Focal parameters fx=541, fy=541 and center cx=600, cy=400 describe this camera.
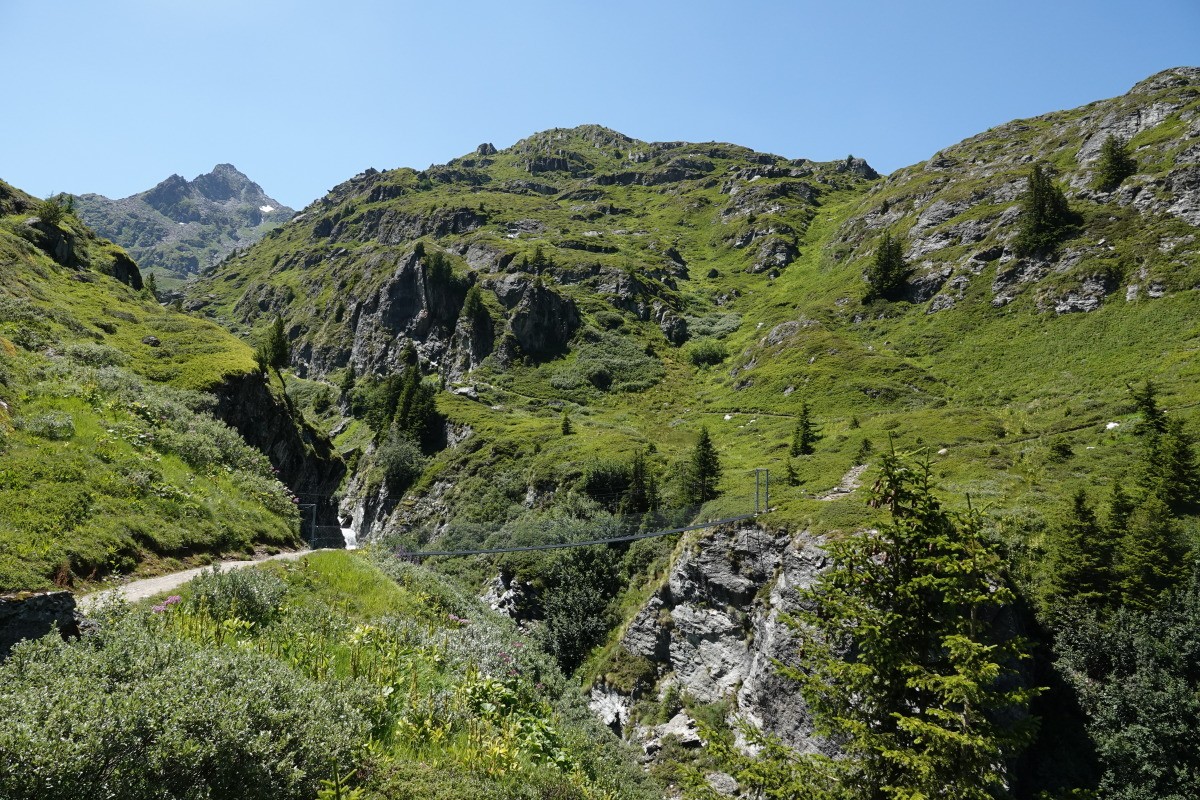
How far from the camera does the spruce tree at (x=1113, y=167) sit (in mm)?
77062

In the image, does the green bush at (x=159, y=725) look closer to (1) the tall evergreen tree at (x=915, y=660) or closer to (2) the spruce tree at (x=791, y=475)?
(1) the tall evergreen tree at (x=915, y=660)

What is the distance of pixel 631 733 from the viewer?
3384 cm

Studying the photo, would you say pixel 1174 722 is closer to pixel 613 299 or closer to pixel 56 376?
pixel 56 376

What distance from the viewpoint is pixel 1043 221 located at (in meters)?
75.1

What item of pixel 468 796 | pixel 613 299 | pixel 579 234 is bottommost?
pixel 468 796

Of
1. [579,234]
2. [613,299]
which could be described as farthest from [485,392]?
[579,234]

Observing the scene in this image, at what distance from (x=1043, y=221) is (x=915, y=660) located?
90168 millimetres

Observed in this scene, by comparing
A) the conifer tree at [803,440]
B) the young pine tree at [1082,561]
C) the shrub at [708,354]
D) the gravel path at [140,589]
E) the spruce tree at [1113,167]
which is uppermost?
the spruce tree at [1113,167]

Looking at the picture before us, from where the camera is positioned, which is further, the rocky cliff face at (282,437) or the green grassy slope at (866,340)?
the green grassy slope at (866,340)

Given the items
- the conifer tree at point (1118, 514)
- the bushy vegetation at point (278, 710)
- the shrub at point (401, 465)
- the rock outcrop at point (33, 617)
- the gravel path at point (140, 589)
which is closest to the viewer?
the bushy vegetation at point (278, 710)

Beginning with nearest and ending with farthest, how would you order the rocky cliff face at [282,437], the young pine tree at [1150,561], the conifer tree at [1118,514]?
the young pine tree at [1150,561] → the conifer tree at [1118,514] → the rocky cliff face at [282,437]

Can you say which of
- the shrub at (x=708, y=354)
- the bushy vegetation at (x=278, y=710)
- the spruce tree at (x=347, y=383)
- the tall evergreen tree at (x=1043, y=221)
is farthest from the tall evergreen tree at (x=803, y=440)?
the spruce tree at (x=347, y=383)

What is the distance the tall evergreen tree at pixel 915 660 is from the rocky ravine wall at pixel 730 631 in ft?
54.8

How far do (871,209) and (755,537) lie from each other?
12463cm
